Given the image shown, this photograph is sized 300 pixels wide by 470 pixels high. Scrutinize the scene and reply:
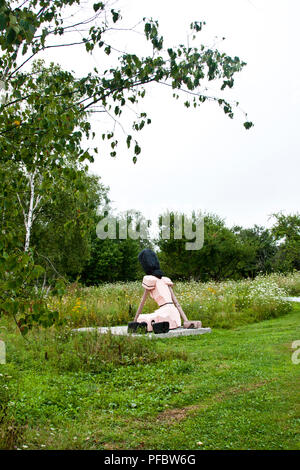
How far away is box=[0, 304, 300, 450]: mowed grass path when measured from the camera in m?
4.12

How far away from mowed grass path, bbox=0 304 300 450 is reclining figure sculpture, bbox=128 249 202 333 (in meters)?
2.97

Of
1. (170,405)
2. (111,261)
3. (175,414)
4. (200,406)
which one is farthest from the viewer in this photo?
(111,261)

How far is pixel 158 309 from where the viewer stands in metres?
11.5

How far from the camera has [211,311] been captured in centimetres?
1337

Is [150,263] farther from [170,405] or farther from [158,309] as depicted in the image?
[170,405]

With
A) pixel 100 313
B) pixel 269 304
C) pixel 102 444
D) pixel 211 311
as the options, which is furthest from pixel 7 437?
pixel 269 304

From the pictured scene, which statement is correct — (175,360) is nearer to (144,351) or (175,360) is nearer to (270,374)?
(144,351)

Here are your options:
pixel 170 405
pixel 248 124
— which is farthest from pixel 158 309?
pixel 248 124

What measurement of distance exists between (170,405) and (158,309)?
20.7 ft

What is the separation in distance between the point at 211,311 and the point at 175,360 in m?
6.18

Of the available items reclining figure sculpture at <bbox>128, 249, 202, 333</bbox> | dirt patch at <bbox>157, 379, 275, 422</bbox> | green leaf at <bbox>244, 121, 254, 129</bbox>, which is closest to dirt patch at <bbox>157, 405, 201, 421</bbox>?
dirt patch at <bbox>157, 379, 275, 422</bbox>

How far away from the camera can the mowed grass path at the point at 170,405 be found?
412 cm

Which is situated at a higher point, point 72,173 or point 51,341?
point 72,173

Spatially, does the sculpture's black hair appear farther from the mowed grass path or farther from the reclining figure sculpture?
the mowed grass path
